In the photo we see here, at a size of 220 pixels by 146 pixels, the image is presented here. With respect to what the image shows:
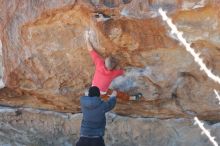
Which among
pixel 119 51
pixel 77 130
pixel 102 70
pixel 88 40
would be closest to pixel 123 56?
pixel 119 51

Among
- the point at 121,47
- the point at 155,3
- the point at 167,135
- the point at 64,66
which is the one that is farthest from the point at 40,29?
the point at 167,135

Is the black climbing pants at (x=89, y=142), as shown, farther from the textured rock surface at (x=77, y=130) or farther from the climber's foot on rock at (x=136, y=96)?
the textured rock surface at (x=77, y=130)

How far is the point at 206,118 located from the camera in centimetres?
580

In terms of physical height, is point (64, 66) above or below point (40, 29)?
below

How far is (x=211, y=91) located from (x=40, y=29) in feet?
5.92

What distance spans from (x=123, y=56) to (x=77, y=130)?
4.18 feet

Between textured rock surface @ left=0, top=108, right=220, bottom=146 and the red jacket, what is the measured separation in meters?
0.79

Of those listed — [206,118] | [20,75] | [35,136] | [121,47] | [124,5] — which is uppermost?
[124,5]

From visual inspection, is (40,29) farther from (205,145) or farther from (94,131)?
(205,145)

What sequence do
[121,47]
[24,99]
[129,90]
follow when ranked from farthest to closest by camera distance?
[24,99] < [129,90] < [121,47]

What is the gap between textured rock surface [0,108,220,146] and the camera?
5859 mm

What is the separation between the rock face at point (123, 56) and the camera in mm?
4953

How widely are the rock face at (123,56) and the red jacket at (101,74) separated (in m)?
0.08

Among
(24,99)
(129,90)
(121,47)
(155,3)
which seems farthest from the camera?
(24,99)
